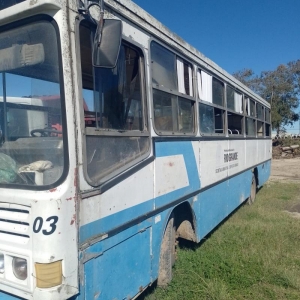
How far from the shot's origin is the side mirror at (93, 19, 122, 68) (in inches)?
91.9

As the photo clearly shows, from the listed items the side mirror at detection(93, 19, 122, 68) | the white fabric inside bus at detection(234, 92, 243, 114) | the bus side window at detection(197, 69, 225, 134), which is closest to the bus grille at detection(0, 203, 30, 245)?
the side mirror at detection(93, 19, 122, 68)

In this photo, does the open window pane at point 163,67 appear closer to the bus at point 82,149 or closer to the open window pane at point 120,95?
the bus at point 82,149

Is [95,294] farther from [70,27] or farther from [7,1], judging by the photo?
[7,1]

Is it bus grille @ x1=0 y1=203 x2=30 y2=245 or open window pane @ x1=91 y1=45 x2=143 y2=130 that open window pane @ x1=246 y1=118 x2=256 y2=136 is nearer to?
open window pane @ x1=91 y1=45 x2=143 y2=130

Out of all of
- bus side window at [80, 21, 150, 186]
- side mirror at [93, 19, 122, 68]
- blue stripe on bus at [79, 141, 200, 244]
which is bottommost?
blue stripe on bus at [79, 141, 200, 244]

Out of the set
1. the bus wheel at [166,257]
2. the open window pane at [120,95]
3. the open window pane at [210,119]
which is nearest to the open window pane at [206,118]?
the open window pane at [210,119]

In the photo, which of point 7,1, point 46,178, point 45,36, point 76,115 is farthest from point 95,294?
point 7,1

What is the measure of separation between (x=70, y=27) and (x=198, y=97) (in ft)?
8.44

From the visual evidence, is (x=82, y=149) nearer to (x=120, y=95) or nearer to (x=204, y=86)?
(x=120, y=95)

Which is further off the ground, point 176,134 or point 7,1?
point 7,1

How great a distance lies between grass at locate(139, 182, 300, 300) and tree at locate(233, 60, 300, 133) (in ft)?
103

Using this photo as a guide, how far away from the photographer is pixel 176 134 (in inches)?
154

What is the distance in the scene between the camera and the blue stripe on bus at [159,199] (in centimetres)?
248

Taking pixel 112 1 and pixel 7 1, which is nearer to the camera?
pixel 7 1
